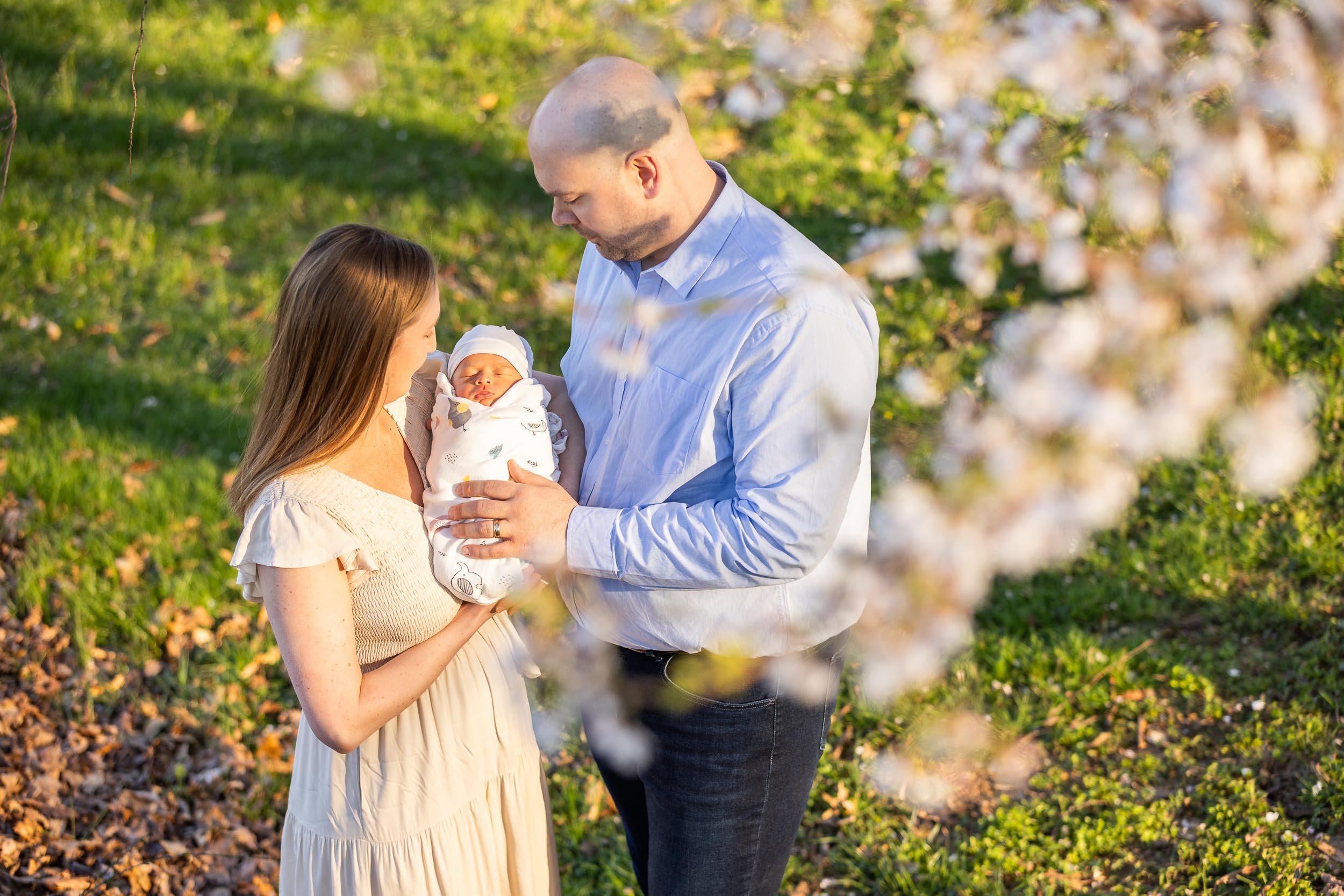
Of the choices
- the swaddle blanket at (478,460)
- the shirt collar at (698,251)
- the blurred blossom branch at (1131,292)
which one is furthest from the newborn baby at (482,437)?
the shirt collar at (698,251)

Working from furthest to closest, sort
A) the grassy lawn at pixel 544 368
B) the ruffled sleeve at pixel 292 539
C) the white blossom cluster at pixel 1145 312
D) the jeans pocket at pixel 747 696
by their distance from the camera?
the grassy lawn at pixel 544 368, the jeans pocket at pixel 747 696, the ruffled sleeve at pixel 292 539, the white blossom cluster at pixel 1145 312

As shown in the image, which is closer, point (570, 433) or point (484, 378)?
point (484, 378)

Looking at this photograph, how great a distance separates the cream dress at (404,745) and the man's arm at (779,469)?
463 millimetres

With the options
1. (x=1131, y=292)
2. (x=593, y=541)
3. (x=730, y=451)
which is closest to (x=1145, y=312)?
(x=1131, y=292)

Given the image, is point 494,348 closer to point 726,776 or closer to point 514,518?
point 514,518

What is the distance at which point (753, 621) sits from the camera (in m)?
2.10

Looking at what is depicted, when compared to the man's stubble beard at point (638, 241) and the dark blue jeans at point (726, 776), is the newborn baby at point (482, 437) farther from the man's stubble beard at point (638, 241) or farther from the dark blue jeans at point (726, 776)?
the dark blue jeans at point (726, 776)

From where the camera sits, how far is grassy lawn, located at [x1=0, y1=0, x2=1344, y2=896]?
3.19m

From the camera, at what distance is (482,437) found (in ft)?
6.91

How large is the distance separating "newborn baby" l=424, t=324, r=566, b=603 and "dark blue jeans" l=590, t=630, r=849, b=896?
42 centimetres

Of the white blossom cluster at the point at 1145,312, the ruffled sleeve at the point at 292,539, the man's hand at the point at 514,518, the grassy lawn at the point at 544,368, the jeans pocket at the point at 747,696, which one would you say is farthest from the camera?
the grassy lawn at the point at 544,368

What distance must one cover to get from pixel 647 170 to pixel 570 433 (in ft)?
2.07

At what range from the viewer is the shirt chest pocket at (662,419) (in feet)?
6.61

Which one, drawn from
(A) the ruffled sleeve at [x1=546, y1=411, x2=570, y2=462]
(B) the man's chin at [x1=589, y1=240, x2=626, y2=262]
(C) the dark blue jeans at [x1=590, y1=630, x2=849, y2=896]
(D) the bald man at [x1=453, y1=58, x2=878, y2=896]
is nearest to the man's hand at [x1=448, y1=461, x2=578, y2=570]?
(D) the bald man at [x1=453, y1=58, x2=878, y2=896]
